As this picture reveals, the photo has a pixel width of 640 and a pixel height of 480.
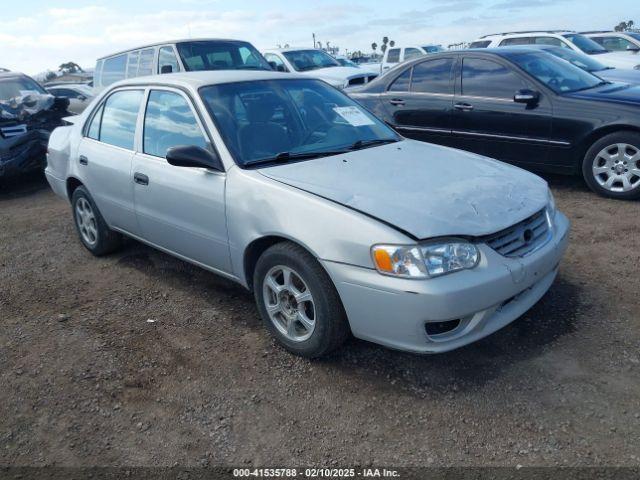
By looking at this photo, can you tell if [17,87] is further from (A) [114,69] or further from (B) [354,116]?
(B) [354,116]

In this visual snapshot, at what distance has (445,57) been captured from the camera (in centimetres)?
678

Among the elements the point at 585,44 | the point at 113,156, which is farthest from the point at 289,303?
the point at 585,44

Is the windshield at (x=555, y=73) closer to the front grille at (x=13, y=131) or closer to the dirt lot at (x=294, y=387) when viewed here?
the dirt lot at (x=294, y=387)

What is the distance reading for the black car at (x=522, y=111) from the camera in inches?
220

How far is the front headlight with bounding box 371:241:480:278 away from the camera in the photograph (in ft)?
8.70

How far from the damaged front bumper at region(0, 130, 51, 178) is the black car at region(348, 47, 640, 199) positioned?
4.94 metres

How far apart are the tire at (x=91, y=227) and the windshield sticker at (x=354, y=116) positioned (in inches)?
90.3

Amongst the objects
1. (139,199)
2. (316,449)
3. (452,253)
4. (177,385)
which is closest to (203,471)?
(316,449)

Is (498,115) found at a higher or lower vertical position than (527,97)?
lower

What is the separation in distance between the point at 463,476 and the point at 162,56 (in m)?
8.11

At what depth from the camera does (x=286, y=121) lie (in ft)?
12.3

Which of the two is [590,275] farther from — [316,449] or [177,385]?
[177,385]

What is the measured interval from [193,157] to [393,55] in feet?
49.7

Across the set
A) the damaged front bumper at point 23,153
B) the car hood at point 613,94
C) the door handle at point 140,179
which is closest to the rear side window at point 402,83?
the car hood at point 613,94
